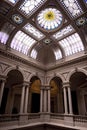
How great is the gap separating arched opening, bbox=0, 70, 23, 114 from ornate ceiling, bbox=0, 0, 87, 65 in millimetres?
4494

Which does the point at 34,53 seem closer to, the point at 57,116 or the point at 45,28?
the point at 45,28

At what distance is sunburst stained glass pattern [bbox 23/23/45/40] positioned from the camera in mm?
11617

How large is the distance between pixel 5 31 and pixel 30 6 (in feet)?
12.8

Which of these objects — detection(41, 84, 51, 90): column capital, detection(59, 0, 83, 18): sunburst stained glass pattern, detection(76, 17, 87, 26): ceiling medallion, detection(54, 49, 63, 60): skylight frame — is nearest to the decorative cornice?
detection(54, 49, 63, 60): skylight frame

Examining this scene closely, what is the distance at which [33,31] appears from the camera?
40.6ft

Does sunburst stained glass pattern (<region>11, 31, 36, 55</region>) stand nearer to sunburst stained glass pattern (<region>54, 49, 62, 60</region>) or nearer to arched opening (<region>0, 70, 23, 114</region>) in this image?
sunburst stained glass pattern (<region>54, 49, 62, 60</region>)

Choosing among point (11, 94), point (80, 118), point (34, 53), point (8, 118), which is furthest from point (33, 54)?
point (80, 118)

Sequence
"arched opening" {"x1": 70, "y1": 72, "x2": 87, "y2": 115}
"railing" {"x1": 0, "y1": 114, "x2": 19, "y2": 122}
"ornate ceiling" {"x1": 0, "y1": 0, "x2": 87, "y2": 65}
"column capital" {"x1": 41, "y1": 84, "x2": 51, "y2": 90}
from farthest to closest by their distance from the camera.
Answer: "arched opening" {"x1": 70, "y1": 72, "x2": 87, "y2": 115} < "column capital" {"x1": 41, "y1": 84, "x2": 51, "y2": 90} < "railing" {"x1": 0, "y1": 114, "x2": 19, "y2": 122} < "ornate ceiling" {"x1": 0, "y1": 0, "x2": 87, "y2": 65}

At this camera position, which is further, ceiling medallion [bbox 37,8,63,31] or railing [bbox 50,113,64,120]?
railing [bbox 50,113,64,120]

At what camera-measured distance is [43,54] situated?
16.0 m

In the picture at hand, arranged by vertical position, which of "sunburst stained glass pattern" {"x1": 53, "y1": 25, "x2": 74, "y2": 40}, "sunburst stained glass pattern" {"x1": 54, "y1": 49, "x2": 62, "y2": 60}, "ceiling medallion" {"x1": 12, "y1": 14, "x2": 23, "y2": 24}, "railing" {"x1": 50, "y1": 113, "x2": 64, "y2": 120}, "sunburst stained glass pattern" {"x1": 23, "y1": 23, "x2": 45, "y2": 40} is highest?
"ceiling medallion" {"x1": 12, "y1": 14, "x2": 23, "y2": 24}

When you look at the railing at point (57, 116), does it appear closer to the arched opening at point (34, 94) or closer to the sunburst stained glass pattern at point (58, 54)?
the arched opening at point (34, 94)

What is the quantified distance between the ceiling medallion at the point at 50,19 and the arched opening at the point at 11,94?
25.6 ft

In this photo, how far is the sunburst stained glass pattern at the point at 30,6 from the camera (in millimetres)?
9103
